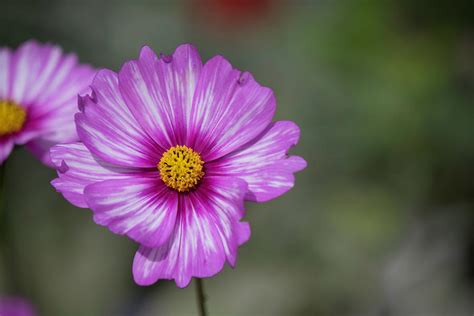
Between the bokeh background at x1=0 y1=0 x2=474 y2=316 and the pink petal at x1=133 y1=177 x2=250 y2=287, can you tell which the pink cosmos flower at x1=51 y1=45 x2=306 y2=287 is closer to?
the pink petal at x1=133 y1=177 x2=250 y2=287

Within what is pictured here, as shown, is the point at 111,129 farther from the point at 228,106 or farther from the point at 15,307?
the point at 15,307

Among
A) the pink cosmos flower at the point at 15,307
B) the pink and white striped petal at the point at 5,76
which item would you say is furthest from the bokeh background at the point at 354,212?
the pink and white striped petal at the point at 5,76

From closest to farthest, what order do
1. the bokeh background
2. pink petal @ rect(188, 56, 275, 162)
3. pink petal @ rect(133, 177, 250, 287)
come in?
pink petal @ rect(133, 177, 250, 287) → pink petal @ rect(188, 56, 275, 162) → the bokeh background

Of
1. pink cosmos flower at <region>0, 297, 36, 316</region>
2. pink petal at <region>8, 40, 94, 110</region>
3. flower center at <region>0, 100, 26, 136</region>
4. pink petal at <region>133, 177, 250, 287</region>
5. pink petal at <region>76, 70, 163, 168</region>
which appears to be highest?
pink petal at <region>8, 40, 94, 110</region>

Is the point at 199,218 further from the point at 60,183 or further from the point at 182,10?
the point at 182,10

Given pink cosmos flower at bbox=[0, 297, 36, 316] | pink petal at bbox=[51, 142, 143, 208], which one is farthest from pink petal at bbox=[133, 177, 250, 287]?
pink cosmos flower at bbox=[0, 297, 36, 316]
